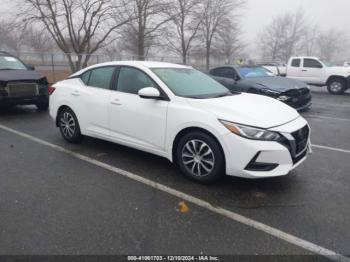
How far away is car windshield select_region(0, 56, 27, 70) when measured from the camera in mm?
8398

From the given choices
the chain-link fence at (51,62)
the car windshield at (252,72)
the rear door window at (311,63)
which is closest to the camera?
the car windshield at (252,72)

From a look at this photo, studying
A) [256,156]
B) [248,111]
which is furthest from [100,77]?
[256,156]

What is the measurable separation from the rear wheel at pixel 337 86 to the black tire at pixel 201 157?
1395 cm

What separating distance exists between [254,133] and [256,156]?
27 cm

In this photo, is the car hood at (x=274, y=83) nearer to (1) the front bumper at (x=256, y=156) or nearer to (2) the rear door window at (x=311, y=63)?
(1) the front bumper at (x=256, y=156)

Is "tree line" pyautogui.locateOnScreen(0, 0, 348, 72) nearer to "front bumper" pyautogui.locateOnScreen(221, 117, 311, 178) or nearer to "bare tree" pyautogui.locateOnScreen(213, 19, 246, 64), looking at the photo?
"bare tree" pyautogui.locateOnScreen(213, 19, 246, 64)

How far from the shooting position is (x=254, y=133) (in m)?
3.49

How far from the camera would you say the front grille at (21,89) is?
7.62m

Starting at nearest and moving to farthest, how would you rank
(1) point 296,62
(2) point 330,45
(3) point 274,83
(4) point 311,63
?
(3) point 274,83
(4) point 311,63
(1) point 296,62
(2) point 330,45

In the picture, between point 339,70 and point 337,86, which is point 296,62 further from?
point 337,86

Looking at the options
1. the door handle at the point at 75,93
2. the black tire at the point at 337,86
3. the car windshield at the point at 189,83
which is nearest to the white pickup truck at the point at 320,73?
the black tire at the point at 337,86

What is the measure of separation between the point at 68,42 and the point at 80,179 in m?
18.8

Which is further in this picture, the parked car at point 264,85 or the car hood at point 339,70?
the car hood at point 339,70

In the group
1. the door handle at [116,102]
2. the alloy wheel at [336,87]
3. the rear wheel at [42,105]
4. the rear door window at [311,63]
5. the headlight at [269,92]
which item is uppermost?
the rear door window at [311,63]
